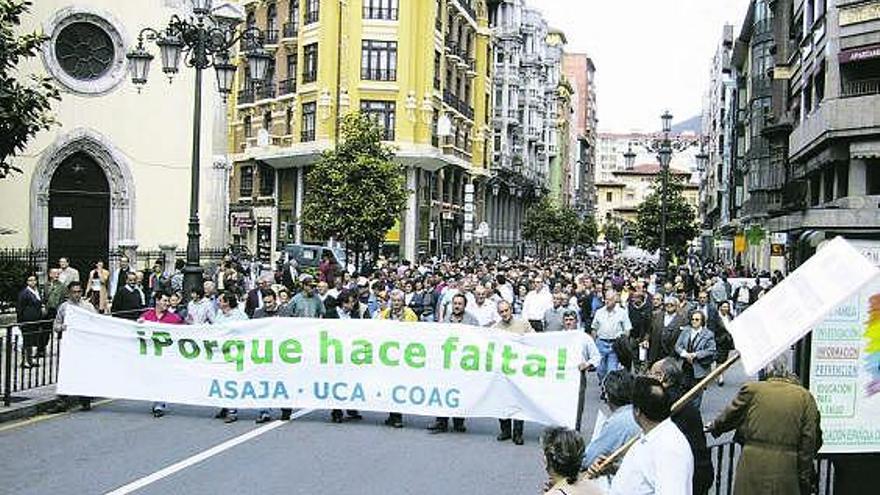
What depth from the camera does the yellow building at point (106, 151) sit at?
30.6 metres

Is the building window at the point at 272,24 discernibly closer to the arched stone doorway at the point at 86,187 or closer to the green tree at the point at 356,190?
the green tree at the point at 356,190

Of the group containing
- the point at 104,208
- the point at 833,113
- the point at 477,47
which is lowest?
the point at 104,208

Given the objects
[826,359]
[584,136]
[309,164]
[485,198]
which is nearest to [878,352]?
[826,359]

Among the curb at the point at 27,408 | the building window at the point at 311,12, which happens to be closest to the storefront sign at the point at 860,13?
the curb at the point at 27,408

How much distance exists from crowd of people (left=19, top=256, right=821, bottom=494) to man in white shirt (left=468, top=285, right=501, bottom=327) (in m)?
0.02

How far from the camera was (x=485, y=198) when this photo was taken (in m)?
77.1

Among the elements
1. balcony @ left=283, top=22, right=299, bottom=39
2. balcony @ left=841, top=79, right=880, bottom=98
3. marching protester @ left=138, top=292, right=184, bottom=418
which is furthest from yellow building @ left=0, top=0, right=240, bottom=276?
balcony @ left=283, top=22, right=299, bottom=39

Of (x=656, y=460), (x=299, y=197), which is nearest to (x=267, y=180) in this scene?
(x=299, y=197)

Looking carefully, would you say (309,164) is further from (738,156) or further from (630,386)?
(630,386)

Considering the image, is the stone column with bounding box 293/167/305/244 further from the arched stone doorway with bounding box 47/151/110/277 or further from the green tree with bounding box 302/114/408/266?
the arched stone doorway with bounding box 47/151/110/277

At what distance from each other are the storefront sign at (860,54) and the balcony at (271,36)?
115 feet

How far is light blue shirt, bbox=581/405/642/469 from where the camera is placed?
6.45 m

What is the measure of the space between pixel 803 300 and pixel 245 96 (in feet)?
197

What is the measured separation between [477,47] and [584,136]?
100859mm
